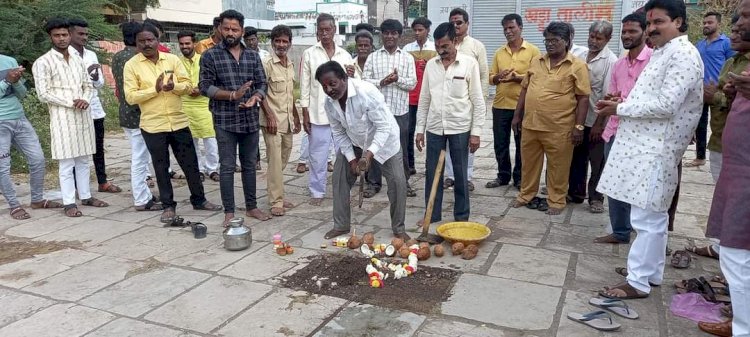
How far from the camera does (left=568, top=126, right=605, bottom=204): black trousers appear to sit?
527cm

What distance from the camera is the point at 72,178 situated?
5496 millimetres

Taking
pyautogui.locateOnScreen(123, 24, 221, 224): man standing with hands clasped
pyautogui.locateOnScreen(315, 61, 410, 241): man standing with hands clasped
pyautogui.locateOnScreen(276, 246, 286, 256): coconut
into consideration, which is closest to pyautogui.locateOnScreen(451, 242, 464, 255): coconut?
pyautogui.locateOnScreen(315, 61, 410, 241): man standing with hands clasped

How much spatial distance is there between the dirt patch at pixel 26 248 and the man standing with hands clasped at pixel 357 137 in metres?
2.33

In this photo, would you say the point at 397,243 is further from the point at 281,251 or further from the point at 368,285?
the point at 281,251

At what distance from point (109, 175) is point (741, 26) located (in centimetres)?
727

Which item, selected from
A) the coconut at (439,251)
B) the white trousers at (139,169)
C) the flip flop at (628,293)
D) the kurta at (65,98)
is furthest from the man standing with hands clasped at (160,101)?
the flip flop at (628,293)

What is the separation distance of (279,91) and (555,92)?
281 centimetres

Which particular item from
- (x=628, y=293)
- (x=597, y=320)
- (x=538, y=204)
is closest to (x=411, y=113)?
(x=538, y=204)

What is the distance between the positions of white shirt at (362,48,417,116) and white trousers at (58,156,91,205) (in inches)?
127

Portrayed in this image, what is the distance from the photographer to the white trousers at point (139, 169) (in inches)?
218

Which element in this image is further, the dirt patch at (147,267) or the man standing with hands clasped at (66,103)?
the man standing with hands clasped at (66,103)

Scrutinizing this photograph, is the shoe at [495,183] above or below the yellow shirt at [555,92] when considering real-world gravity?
below

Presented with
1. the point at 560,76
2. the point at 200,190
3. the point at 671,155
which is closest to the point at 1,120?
the point at 200,190

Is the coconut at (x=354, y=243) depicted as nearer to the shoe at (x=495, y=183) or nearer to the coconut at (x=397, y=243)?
the coconut at (x=397, y=243)
